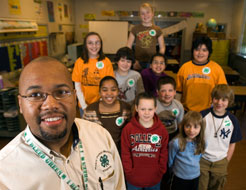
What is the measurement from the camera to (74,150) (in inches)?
34.9

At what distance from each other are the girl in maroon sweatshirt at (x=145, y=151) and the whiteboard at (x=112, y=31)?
17.3 ft

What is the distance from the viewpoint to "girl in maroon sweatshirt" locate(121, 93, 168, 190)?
1634mm

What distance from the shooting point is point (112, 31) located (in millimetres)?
6527

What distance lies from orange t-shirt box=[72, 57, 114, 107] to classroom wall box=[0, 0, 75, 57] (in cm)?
217

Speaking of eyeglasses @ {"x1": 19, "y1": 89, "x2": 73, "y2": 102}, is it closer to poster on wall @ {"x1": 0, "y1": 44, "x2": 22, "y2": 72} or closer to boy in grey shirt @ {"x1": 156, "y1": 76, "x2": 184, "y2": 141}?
boy in grey shirt @ {"x1": 156, "y1": 76, "x2": 184, "y2": 141}

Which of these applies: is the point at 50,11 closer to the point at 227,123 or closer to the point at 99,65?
the point at 99,65

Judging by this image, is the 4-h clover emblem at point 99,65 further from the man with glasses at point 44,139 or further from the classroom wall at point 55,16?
the classroom wall at point 55,16

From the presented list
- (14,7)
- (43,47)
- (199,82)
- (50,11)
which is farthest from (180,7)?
(199,82)

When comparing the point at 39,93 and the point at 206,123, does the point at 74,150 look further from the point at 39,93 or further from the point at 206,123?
the point at 206,123

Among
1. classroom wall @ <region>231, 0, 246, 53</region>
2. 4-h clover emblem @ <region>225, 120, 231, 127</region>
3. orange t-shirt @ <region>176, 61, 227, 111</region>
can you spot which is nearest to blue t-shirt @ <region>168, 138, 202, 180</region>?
4-h clover emblem @ <region>225, 120, 231, 127</region>

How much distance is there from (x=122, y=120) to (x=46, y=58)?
114 centimetres

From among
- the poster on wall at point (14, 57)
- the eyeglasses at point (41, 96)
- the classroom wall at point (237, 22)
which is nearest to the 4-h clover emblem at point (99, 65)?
the eyeglasses at point (41, 96)

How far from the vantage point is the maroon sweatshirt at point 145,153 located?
5.36ft

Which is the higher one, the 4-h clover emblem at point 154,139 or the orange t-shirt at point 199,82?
the orange t-shirt at point 199,82
